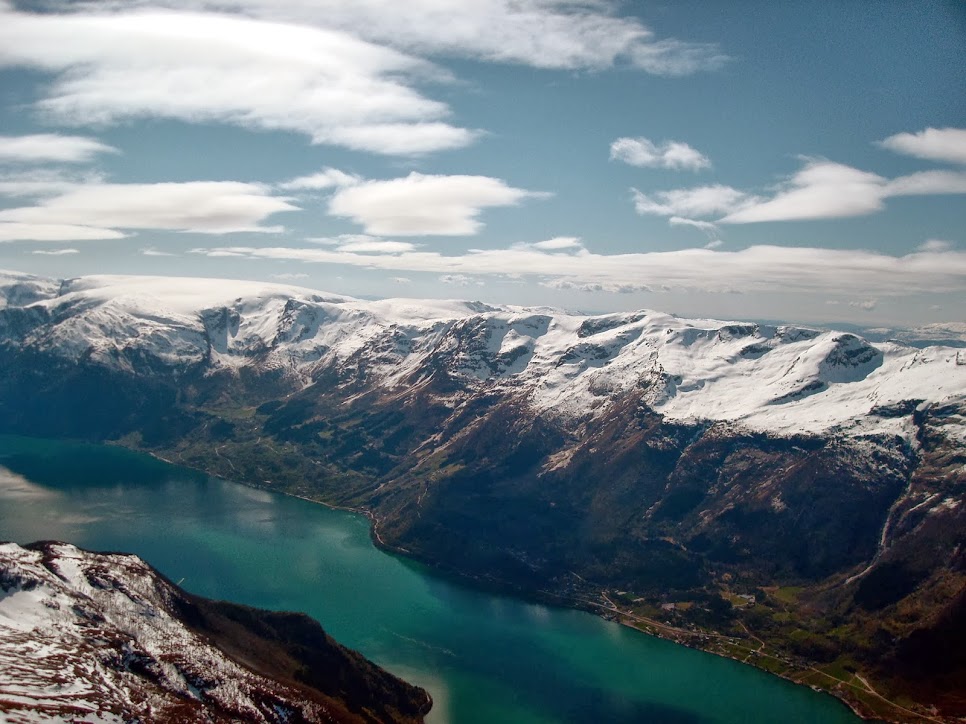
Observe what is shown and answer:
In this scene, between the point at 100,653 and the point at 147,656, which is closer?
the point at 100,653

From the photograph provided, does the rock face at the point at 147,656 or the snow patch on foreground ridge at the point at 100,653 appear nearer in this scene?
the snow patch on foreground ridge at the point at 100,653

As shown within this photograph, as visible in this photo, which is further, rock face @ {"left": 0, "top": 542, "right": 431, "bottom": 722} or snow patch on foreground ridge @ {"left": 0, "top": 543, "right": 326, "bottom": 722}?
rock face @ {"left": 0, "top": 542, "right": 431, "bottom": 722}

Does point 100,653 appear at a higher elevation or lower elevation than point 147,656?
higher

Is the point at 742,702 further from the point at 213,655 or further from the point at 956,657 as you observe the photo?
the point at 213,655
